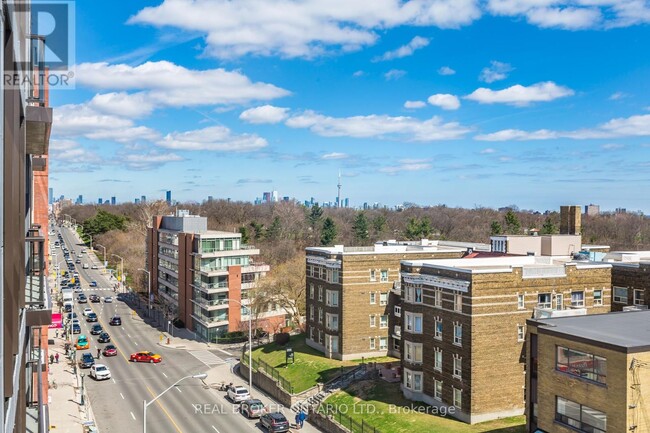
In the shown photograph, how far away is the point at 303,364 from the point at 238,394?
8257mm

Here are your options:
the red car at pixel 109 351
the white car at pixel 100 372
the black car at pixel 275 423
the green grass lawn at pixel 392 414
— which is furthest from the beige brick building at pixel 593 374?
the red car at pixel 109 351

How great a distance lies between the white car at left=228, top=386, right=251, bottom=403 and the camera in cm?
5259

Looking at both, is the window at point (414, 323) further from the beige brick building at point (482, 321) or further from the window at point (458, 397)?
the window at point (458, 397)

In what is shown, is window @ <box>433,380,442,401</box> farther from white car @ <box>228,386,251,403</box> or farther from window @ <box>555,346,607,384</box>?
white car @ <box>228,386,251,403</box>

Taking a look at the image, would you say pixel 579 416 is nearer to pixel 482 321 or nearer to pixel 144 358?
pixel 482 321

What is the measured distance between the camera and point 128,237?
16462 centimetres

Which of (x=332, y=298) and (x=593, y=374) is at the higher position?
(x=593, y=374)

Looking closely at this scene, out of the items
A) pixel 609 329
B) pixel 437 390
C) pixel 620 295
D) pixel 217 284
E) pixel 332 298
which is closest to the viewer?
pixel 609 329

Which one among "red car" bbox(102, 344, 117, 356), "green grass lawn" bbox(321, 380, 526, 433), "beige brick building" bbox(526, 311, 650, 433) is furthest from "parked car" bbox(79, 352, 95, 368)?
"beige brick building" bbox(526, 311, 650, 433)

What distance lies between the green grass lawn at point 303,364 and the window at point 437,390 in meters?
12.9

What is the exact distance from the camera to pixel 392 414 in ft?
140

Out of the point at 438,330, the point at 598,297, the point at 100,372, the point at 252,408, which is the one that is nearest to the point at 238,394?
the point at 252,408

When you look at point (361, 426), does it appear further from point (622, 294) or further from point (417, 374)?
point (622, 294)

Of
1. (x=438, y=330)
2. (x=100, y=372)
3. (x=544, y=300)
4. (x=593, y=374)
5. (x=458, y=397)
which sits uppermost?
(x=544, y=300)
